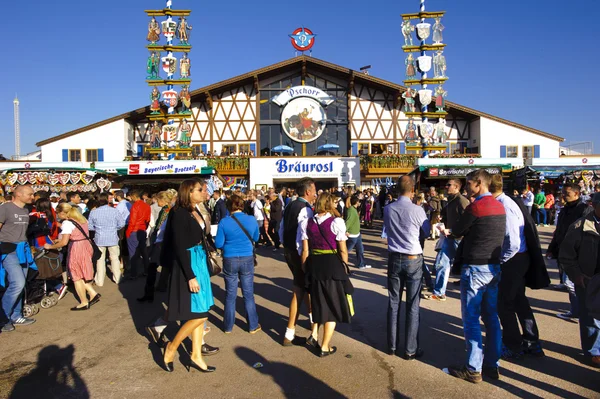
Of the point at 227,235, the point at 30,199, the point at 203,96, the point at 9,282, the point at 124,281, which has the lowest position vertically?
the point at 124,281

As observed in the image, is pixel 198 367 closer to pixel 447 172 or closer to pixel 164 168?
pixel 164 168

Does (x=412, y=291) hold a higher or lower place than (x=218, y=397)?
higher

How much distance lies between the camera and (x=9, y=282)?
5.90m

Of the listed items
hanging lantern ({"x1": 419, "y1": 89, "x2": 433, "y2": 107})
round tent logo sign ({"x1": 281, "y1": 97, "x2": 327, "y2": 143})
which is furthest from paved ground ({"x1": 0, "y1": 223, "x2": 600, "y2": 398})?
round tent logo sign ({"x1": 281, "y1": 97, "x2": 327, "y2": 143})

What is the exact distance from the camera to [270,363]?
4625 millimetres

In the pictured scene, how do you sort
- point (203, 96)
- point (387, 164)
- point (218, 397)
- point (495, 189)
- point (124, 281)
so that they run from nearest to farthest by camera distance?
point (218, 397) < point (495, 189) < point (124, 281) < point (387, 164) < point (203, 96)

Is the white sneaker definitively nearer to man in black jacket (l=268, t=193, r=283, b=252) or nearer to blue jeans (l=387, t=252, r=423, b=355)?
blue jeans (l=387, t=252, r=423, b=355)

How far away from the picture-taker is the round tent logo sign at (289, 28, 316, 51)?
30.4 m

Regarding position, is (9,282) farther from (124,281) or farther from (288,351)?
(288,351)

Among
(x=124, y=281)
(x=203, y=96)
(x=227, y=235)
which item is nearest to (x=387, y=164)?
(x=203, y=96)

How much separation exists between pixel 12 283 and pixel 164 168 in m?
15.7

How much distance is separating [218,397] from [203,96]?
28.7m

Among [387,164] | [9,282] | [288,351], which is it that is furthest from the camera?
[387,164]

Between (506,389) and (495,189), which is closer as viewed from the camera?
(506,389)
